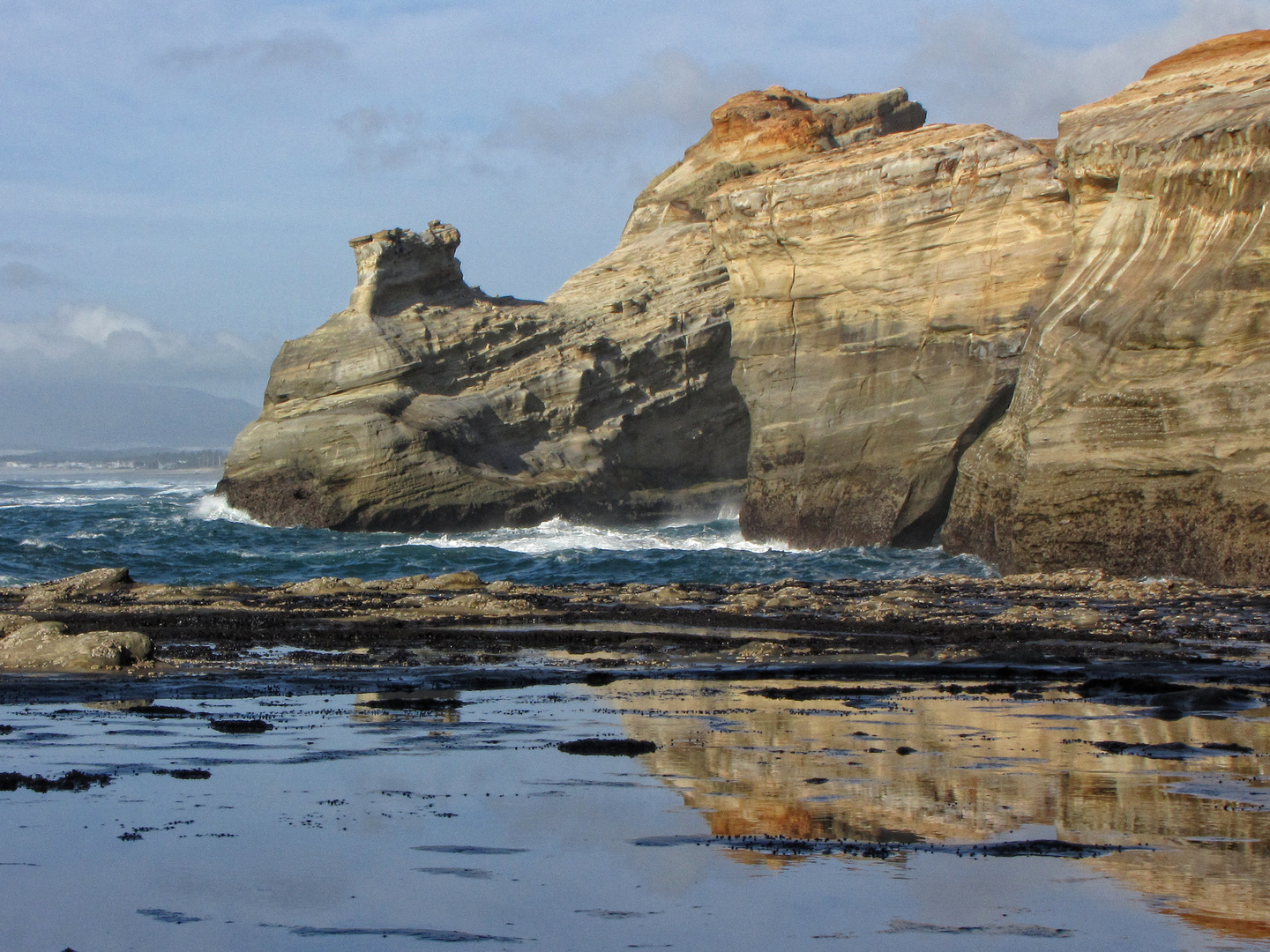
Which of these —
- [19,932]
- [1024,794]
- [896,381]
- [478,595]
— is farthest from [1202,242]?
[19,932]

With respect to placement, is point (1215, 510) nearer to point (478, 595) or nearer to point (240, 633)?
point (478, 595)

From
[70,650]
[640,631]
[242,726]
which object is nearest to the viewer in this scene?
[242,726]

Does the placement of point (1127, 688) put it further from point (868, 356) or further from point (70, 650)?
point (868, 356)

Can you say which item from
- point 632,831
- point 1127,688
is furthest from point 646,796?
point 1127,688

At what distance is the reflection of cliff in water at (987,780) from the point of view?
6.27m

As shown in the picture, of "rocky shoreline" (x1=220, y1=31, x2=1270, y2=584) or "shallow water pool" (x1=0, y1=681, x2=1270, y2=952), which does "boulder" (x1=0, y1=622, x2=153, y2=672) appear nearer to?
"shallow water pool" (x1=0, y1=681, x2=1270, y2=952)

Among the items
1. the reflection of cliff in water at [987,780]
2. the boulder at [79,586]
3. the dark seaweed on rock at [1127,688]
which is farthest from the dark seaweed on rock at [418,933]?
the boulder at [79,586]

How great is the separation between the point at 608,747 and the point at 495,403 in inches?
1459

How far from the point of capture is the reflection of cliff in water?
627 centimetres

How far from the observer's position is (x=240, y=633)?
655 inches

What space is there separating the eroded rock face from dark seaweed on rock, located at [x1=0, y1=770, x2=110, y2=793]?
27.6m

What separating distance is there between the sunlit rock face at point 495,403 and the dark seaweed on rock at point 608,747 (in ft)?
109

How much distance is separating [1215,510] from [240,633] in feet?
50.7

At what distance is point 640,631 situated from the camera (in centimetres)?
1748
